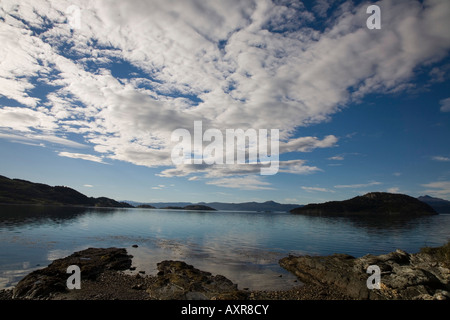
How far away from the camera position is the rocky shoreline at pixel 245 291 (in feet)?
74.2

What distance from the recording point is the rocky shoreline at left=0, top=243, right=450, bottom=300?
74.2 feet

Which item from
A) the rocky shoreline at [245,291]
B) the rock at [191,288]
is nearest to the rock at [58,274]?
the rocky shoreline at [245,291]

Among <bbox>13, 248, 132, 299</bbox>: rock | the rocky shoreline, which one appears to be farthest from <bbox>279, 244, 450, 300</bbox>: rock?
<bbox>13, 248, 132, 299</bbox>: rock

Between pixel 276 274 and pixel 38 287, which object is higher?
pixel 38 287

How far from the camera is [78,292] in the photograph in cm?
2345

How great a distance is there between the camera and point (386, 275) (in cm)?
2753

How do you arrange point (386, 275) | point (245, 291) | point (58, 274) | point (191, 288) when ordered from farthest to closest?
point (386, 275)
point (58, 274)
point (245, 291)
point (191, 288)

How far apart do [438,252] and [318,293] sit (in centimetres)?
2587

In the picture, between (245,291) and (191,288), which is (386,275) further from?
(191,288)

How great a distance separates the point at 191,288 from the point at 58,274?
55.6 ft

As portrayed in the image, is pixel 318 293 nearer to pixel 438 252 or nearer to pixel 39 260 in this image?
pixel 438 252

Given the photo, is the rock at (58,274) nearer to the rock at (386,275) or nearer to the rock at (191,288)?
the rock at (191,288)

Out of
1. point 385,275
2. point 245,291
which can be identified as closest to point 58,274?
point 245,291
